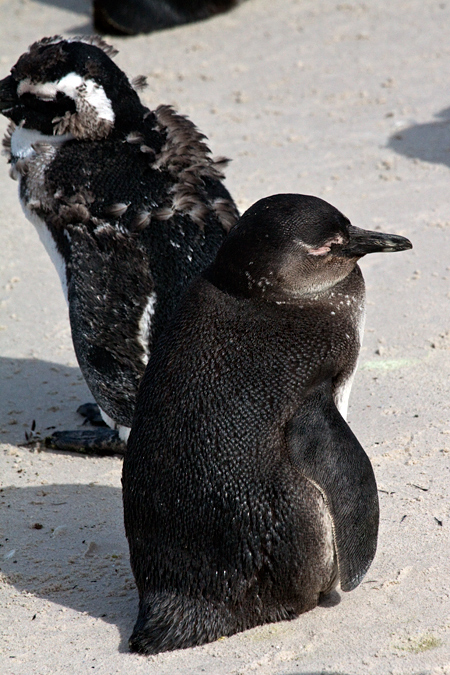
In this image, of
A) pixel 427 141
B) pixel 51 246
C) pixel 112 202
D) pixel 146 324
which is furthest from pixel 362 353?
pixel 427 141

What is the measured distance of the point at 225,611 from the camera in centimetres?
255

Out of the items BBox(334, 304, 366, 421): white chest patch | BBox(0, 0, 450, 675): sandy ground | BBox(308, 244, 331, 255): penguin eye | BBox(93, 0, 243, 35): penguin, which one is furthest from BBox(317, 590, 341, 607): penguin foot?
BBox(93, 0, 243, 35): penguin

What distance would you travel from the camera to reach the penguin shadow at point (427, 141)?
6562 millimetres

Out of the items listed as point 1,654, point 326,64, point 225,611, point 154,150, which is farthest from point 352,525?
point 326,64

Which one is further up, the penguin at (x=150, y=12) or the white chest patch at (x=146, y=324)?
the penguin at (x=150, y=12)

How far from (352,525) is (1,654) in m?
1.07

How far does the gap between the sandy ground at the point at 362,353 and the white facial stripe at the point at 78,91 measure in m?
1.50

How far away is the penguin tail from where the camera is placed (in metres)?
2.54

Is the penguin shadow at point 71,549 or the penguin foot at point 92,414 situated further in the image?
the penguin foot at point 92,414

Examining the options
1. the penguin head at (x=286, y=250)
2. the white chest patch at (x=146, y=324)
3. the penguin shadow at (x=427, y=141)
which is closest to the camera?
the penguin head at (x=286, y=250)

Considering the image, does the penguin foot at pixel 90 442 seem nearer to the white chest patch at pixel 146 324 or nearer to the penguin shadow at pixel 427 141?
the white chest patch at pixel 146 324

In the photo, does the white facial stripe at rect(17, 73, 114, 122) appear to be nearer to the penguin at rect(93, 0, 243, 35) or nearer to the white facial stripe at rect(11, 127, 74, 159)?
the white facial stripe at rect(11, 127, 74, 159)

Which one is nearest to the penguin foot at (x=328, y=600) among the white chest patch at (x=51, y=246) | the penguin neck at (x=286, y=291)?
the penguin neck at (x=286, y=291)

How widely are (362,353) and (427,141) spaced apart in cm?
282
